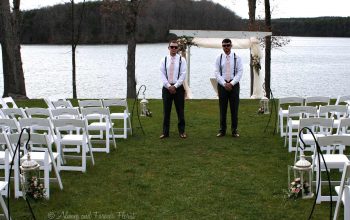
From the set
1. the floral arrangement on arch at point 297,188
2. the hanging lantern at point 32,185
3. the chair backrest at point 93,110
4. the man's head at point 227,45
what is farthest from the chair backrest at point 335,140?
the man's head at point 227,45

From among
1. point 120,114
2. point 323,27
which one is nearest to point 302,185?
point 120,114

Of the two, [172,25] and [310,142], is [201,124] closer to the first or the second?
[310,142]

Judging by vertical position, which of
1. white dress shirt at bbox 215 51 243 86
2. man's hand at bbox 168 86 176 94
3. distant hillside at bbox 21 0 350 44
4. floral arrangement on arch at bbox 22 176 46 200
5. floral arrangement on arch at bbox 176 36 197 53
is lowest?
floral arrangement on arch at bbox 22 176 46 200

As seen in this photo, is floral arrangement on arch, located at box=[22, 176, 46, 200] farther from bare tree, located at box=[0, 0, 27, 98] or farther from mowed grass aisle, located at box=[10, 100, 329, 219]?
bare tree, located at box=[0, 0, 27, 98]

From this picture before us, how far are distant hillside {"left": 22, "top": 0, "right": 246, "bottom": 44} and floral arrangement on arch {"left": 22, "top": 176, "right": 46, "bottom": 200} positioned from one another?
117 ft

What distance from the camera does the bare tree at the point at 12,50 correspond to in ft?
55.3

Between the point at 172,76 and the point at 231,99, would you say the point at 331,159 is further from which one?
the point at 172,76

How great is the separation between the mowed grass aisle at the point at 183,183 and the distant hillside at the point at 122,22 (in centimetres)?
3295

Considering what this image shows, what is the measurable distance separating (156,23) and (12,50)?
41473 mm

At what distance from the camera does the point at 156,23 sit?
57.8 metres

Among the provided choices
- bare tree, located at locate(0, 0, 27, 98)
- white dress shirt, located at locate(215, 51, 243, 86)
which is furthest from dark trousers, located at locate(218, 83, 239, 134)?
bare tree, located at locate(0, 0, 27, 98)

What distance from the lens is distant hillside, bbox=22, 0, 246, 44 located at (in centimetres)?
5005

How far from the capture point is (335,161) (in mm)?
5992

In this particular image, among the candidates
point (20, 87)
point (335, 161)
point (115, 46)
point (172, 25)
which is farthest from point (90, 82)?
point (115, 46)
